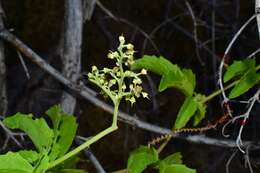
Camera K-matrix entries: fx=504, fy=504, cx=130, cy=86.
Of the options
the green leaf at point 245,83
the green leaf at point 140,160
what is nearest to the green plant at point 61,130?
the green leaf at point 140,160

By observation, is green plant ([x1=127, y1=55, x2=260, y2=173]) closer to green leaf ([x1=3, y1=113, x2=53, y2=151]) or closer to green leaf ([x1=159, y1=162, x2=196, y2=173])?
green leaf ([x1=159, y1=162, x2=196, y2=173])

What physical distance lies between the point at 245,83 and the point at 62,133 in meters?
0.39

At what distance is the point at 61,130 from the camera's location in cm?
91

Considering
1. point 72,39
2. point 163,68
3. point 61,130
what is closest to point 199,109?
point 163,68

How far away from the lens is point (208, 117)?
214 centimetres

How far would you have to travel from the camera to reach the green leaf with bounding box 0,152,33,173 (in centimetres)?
73

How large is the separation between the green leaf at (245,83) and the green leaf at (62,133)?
0.34m

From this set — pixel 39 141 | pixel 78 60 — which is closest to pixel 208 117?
pixel 78 60

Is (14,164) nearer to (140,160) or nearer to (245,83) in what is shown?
(140,160)

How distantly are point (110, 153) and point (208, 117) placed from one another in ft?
1.83

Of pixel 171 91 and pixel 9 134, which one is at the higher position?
pixel 171 91

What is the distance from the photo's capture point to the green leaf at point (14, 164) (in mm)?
734

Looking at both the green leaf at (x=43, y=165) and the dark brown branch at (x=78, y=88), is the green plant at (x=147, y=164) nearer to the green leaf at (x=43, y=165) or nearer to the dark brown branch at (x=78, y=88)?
the green leaf at (x=43, y=165)

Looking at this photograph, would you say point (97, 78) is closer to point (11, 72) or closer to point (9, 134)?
point (9, 134)
